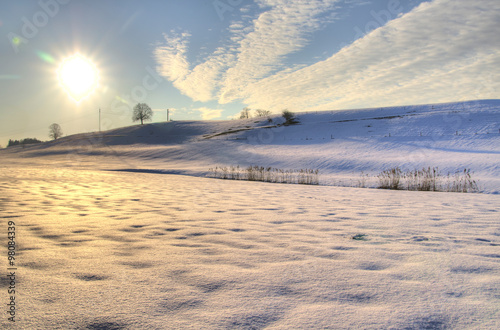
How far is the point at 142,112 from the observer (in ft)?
235

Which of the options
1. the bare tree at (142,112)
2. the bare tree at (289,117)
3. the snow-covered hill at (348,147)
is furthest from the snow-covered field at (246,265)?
the bare tree at (142,112)

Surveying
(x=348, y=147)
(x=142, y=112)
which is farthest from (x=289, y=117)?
(x=142, y=112)

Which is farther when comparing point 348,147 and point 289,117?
point 289,117

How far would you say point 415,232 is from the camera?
3.85 metres

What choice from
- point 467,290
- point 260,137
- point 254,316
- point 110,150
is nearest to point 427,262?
point 467,290

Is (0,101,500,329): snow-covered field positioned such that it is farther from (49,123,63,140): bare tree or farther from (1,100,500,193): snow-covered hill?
(49,123,63,140): bare tree

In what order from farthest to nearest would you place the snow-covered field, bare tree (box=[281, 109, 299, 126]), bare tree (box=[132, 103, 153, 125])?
1. bare tree (box=[132, 103, 153, 125])
2. bare tree (box=[281, 109, 299, 126])
3. the snow-covered field

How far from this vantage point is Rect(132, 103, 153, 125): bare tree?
7138 centimetres

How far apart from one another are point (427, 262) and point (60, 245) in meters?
3.88

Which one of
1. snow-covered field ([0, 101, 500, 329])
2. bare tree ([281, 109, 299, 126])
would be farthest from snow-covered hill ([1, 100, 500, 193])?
snow-covered field ([0, 101, 500, 329])

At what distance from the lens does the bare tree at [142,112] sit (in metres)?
71.4

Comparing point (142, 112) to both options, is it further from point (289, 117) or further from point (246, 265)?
point (246, 265)

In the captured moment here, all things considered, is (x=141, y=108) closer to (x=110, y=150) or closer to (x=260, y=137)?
(x=110, y=150)

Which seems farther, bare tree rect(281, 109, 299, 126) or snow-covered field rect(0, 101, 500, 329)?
bare tree rect(281, 109, 299, 126)
